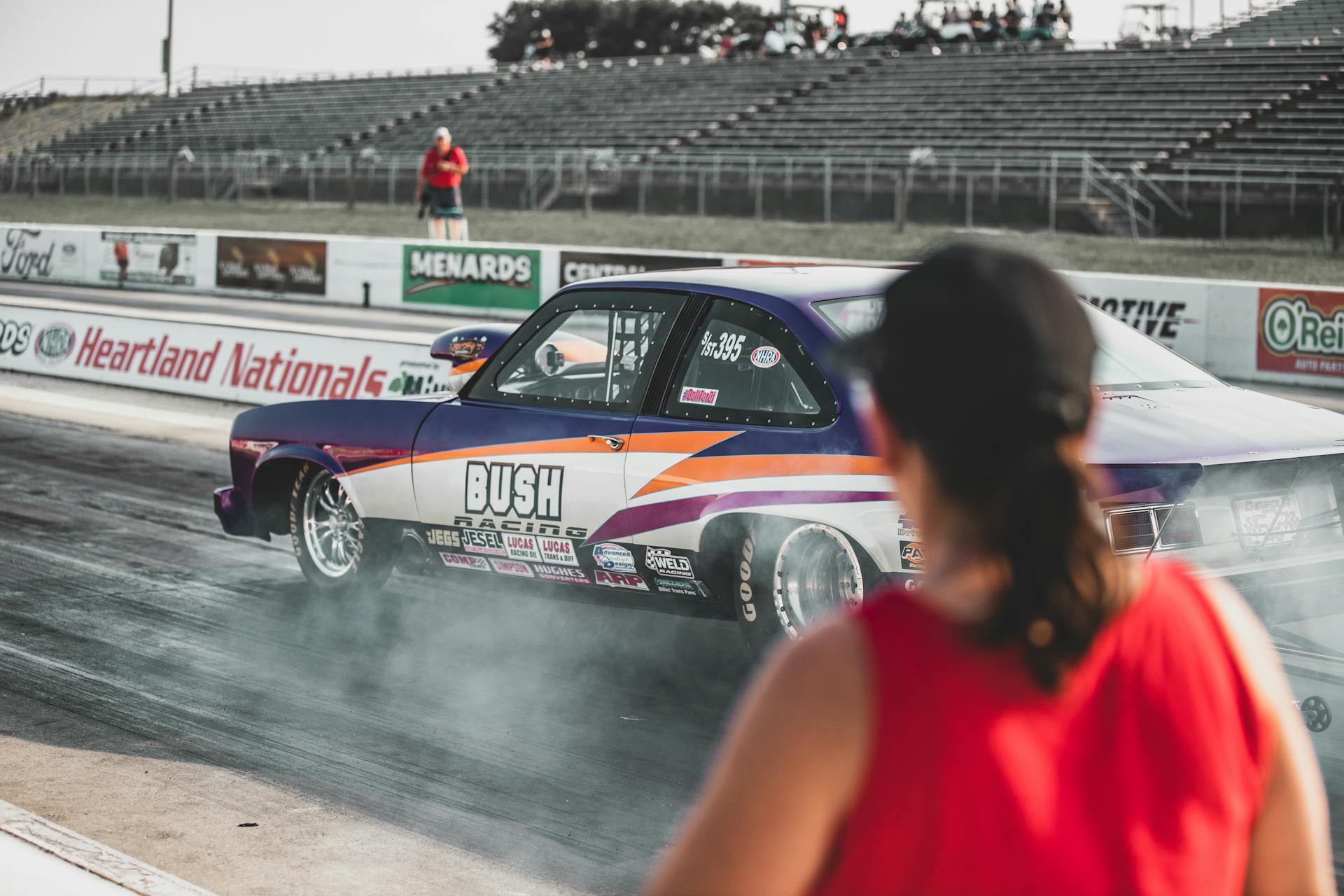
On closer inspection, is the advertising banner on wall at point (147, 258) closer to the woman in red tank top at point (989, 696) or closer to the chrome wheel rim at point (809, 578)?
the chrome wheel rim at point (809, 578)

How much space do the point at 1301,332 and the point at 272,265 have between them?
648 inches

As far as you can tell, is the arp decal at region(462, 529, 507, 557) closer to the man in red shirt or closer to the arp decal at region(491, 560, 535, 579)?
the arp decal at region(491, 560, 535, 579)

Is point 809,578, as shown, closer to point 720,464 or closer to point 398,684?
point 720,464

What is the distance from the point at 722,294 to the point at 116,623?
3.13 metres

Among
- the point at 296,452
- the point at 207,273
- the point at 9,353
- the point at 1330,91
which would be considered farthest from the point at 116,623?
the point at 1330,91

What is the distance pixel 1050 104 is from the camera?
35281 millimetres

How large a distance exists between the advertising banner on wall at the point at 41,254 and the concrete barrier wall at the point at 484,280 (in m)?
0.03

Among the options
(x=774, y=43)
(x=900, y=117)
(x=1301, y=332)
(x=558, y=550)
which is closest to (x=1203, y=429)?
(x=558, y=550)

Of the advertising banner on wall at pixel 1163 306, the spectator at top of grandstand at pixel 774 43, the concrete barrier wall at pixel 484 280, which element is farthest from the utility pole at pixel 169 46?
the advertising banner on wall at pixel 1163 306

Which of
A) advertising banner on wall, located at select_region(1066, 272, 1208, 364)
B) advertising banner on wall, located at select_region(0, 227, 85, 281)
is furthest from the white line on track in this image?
advertising banner on wall, located at select_region(0, 227, 85, 281)

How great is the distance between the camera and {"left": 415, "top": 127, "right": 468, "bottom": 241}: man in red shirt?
77.4 ft

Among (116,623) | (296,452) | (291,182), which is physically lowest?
(116,623)

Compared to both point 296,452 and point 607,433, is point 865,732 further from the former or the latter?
point 296,452

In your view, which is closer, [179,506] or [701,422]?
[701,422]
